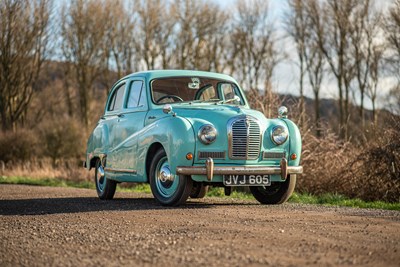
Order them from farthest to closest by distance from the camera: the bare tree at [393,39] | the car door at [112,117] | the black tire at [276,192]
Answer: the bare tree at [393,39], the car door at [112,117], the black tire at [276,192]

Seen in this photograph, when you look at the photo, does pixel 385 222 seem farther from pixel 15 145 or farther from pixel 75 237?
pixel 15 145

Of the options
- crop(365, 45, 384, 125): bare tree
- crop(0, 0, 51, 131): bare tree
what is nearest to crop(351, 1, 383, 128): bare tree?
crop(365, 45, 384, 125): bare tree

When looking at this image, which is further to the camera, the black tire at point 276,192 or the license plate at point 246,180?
the black tire at point 276,192

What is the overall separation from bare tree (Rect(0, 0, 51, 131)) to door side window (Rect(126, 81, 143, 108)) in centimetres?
2153

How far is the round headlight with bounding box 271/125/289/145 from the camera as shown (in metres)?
9.82

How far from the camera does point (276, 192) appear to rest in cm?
1048

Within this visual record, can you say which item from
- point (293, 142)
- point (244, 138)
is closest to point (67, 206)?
point (244, 138)

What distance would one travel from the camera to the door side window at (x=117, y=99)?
11914 mm

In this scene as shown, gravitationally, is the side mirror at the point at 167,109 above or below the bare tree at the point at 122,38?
below

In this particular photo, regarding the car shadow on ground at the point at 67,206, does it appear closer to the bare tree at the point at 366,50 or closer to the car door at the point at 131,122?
the car door at the point at 131,122

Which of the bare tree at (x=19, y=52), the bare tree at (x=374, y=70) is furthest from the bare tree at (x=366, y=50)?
the bare tree at (x=19, y=52)

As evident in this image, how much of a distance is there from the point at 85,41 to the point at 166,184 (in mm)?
33090

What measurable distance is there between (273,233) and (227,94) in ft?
16.2

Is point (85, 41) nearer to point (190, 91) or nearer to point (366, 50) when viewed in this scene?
point (366, 50)
